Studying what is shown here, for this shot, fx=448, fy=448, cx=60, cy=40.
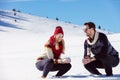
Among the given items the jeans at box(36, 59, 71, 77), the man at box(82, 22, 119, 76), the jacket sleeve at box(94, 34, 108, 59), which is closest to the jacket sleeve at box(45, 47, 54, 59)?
the jeans at box(36, 59, 71, 77)

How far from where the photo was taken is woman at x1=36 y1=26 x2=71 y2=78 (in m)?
8.06

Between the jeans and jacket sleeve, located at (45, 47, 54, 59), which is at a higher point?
jacket sleeve, located at (45, 47, 54, 59)

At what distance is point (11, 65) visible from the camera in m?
11.5

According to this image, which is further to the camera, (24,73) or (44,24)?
(44,24)

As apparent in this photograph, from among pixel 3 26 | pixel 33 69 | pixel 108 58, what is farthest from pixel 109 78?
pixel 3 26

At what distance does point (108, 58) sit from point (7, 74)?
2520 mm

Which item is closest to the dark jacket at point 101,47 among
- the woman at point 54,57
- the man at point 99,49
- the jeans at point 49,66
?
the man at point 99,49

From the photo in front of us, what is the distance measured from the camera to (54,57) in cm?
826

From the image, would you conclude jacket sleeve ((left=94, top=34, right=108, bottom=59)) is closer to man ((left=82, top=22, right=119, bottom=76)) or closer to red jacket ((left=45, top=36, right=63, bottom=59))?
man ((left=82, top=22, right=119, bottom=76))

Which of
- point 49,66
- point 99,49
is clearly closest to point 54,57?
point 49,66

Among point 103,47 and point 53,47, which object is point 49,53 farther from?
point 103,47

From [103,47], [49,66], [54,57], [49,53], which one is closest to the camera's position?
[103,47]

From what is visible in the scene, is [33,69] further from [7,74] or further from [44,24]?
[44,24]

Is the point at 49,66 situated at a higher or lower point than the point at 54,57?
lower
